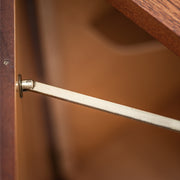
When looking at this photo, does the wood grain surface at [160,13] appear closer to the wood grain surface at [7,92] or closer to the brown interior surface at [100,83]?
the wood grain surface at [7,92]

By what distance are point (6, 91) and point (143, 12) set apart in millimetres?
216

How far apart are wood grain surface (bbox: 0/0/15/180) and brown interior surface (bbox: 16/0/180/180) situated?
0.66 meters

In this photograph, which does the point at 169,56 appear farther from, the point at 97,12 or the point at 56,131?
the point at 56,131

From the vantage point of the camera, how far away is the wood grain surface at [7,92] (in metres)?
0.33

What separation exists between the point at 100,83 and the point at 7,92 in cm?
81

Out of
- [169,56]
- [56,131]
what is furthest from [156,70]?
[56,131]

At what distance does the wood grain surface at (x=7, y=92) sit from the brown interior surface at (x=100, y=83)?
657mm

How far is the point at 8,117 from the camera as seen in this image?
0.33 m

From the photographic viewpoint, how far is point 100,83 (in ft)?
3.73

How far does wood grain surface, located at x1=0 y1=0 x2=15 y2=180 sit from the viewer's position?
13.0 inches

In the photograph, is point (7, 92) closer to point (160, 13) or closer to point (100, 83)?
point (160, 13)

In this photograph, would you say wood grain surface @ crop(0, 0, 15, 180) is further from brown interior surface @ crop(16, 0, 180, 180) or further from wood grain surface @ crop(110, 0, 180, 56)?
brown interior surface @ crop(16, 0, 180, 180)

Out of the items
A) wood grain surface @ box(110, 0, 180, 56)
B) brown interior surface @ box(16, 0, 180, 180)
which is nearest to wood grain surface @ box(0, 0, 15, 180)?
wood grain surface @ box(110, 0, 180, 56)

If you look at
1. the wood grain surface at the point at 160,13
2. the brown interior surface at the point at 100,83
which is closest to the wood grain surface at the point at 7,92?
the wood grain surface at the point at 160,13
